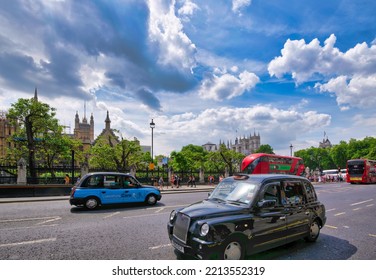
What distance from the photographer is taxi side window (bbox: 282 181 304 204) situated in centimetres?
538

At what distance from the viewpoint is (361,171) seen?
103 feet

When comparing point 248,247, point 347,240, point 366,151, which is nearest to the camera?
point 248,247

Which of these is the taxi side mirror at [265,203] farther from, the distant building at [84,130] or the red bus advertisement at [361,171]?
the distant building at [84,130]

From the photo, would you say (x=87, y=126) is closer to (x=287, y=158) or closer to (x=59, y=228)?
(x=287, y=158)

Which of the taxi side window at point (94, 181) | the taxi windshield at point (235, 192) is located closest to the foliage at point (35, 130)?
the taxi side window at point (94, 181)

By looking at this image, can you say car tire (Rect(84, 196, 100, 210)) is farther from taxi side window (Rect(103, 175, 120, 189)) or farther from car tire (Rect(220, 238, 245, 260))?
car tire (Rect(220, 238, 245, 260))

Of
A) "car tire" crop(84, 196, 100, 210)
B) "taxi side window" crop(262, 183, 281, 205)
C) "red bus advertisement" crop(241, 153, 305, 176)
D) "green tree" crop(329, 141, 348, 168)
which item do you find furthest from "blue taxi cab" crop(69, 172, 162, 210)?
"green tree" crop(329, 141, 348, 168)

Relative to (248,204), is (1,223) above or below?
below

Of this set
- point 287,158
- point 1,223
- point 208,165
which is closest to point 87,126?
point 208,165

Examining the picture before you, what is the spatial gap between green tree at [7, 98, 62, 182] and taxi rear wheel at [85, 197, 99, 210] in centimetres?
1659

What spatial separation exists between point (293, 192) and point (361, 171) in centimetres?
3359

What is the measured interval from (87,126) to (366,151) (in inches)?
4790

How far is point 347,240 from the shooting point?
6195 millimetres

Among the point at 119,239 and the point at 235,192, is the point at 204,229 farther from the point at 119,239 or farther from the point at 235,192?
the point at 119,239
